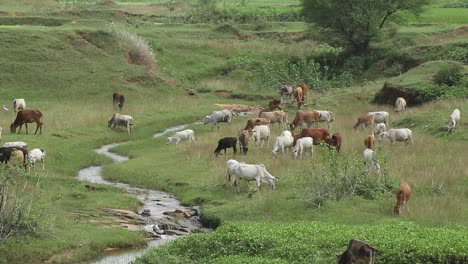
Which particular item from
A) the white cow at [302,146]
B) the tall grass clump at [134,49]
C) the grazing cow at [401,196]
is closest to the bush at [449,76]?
the white cow at [302,146]

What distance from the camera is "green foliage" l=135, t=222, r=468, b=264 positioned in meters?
19.6

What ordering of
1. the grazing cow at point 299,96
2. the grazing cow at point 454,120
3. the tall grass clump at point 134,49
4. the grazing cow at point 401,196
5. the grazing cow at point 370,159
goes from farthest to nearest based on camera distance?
the tall grass clump at point 134,49 → the grazing cow at point 299,96 → the grazing cow at point 454,120 → the grazing cow at point 370,159 → the grazing cow at point 401,196

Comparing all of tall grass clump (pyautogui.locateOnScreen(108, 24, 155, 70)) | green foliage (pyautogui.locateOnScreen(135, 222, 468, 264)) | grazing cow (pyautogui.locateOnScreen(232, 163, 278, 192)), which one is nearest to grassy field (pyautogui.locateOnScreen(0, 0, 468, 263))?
grazing cow (pyautogui.locateOnScreen(232, 163, 278, 192))

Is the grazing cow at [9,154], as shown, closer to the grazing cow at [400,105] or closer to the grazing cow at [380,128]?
the grazing cow at [380,128]

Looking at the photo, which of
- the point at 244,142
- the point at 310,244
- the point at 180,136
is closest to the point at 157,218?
the point at 310,244

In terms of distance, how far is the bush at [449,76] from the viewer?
45.7 m

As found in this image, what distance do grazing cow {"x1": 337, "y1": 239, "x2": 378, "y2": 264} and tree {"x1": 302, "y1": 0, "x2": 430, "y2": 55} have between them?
44521 millimetres

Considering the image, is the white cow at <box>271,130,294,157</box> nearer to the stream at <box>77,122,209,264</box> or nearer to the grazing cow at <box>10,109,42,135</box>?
the stream at <box>77,122,209,264</box>

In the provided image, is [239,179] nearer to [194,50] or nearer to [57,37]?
[57,37]

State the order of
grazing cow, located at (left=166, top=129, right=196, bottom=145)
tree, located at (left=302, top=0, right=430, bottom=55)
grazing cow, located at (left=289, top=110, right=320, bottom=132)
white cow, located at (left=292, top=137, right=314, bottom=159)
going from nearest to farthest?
white cow, located at (left=292, top=137, right=314, bottom=159) → grazing cow, located at (left=166, top=129, right=196, bottom=145) → grazing cow, located at (left=289, top=110, right=320, bottom=132) → tree, located at (left=302, top=0, right=430, bottom=55)

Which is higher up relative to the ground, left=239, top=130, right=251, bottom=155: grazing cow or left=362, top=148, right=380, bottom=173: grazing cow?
left=362, top=148, right=380, bottom=173: grazing cow

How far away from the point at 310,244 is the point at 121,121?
23.0m

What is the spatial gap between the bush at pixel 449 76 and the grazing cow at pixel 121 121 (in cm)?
1752

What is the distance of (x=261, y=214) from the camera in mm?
25500
